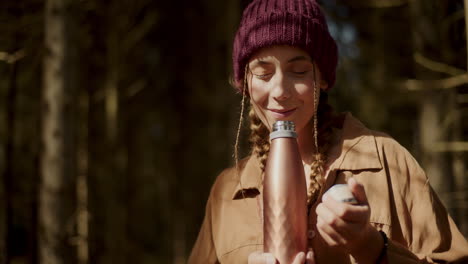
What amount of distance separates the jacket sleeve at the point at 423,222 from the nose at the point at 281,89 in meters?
0.57

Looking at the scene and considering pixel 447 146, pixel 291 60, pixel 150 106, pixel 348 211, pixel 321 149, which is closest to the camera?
pixel 348 211

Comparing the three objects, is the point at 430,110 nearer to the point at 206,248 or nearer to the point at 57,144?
the point at 57,144

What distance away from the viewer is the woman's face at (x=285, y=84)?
229cm

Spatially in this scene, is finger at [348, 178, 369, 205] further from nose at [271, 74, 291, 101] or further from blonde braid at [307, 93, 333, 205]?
nose at [271, 74, 291, 101]

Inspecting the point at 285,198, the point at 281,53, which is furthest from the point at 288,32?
the point at 285,198

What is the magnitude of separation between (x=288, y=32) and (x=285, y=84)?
217mm

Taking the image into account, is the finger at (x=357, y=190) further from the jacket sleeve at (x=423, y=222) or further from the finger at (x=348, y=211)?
the jacket sleeve at (x=423, y=222)

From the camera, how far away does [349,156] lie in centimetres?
238

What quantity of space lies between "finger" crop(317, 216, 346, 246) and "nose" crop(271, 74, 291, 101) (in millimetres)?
586

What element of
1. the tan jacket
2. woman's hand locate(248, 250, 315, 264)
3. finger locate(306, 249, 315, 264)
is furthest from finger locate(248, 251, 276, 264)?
the tan jacket

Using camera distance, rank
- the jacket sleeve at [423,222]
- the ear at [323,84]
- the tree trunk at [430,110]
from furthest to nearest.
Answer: the tree trunk at [430,110] < the ear at [323,84] < the jacket sleeve at [423,222]

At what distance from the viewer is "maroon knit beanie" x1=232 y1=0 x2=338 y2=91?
7.58 ft

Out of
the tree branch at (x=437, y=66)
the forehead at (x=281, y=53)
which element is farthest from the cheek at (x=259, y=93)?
the tree branch at (x=437, y=66)

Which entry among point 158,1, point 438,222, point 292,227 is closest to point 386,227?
point 438,222
